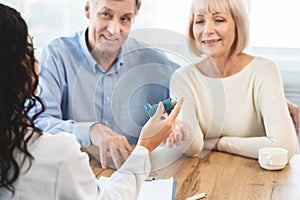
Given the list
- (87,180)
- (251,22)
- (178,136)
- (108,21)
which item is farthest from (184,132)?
(251,22)

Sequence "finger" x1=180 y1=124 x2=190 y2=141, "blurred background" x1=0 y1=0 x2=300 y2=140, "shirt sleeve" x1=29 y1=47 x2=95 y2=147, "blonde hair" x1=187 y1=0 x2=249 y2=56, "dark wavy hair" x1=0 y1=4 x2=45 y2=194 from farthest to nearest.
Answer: "blurred background" x1=0 y1=0 x2=300 y2=140 < "blonde hair" x1=187 y1=0 x2=249 y2=56 < "shirt sleeve" x1=29 y1=47 x2=95 y2=147 < "finger" x1=180 y1=124 x2=190 y2=141 < "dark wavy hair" x1=0 y1=4 x2=45 y2=194

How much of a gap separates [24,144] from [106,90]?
25.9 inches

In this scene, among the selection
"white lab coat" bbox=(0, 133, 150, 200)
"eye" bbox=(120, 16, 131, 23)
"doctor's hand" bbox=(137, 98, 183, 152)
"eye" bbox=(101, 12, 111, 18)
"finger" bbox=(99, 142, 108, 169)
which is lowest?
"finger" bbox=(99, 142, 108, 169)

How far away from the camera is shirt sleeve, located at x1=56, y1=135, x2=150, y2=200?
0.96m

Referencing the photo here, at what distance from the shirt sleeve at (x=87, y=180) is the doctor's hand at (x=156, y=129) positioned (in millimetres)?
61

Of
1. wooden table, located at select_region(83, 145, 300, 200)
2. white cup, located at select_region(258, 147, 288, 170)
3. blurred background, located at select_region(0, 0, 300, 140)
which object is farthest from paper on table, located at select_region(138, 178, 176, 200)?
blurred background, located at select_region(0, 0, 300, 140)

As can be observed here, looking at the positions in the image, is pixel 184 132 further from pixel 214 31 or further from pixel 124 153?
pixel 214 31

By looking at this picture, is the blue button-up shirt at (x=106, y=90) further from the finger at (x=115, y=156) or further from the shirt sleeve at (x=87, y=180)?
the shirt sleeve at (x=87, y=180)

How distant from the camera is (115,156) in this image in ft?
4.69

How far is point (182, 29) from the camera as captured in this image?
9.35 feet

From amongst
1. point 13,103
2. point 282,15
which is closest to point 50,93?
point 13,103

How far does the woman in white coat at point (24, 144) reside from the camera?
2.98 ft

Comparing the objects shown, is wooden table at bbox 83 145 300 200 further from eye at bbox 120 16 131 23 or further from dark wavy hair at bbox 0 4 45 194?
dark wavy hair at bbox 0 4 45 194

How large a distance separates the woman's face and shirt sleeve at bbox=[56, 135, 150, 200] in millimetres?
672
